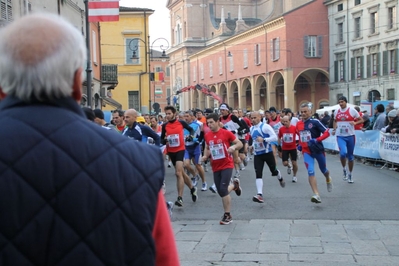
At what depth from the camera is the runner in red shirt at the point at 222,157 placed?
33.3 feet

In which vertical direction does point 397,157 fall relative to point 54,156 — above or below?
below

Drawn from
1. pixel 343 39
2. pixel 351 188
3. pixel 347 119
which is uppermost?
pixel 343 39

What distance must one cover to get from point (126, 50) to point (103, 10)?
28.8m

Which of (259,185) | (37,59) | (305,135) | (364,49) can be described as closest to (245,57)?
(364,49)

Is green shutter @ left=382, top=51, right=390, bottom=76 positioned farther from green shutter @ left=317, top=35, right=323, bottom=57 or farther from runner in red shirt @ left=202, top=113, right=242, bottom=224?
runner in red shirt @ left=202, top=113, right=242, bottom=224

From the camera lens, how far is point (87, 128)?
205cm

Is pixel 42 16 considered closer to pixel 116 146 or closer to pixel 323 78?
A: pixel 116 146

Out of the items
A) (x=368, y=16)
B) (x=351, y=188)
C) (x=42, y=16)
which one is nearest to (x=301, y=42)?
(x=368, y=16)

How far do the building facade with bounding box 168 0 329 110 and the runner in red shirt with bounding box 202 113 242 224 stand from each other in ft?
152

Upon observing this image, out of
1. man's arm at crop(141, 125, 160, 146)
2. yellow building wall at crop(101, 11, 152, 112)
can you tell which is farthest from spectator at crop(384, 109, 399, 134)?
yellow building wall at crop(101, 11, 152, 112)

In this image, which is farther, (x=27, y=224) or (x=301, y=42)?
(x=301, y=42)

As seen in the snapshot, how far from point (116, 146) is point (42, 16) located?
19.2 inches

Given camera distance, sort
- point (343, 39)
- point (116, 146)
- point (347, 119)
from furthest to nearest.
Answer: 1. point (343, 39)
2. point (347, 119)
3. point (116, 146)

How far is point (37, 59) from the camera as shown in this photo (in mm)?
1986
